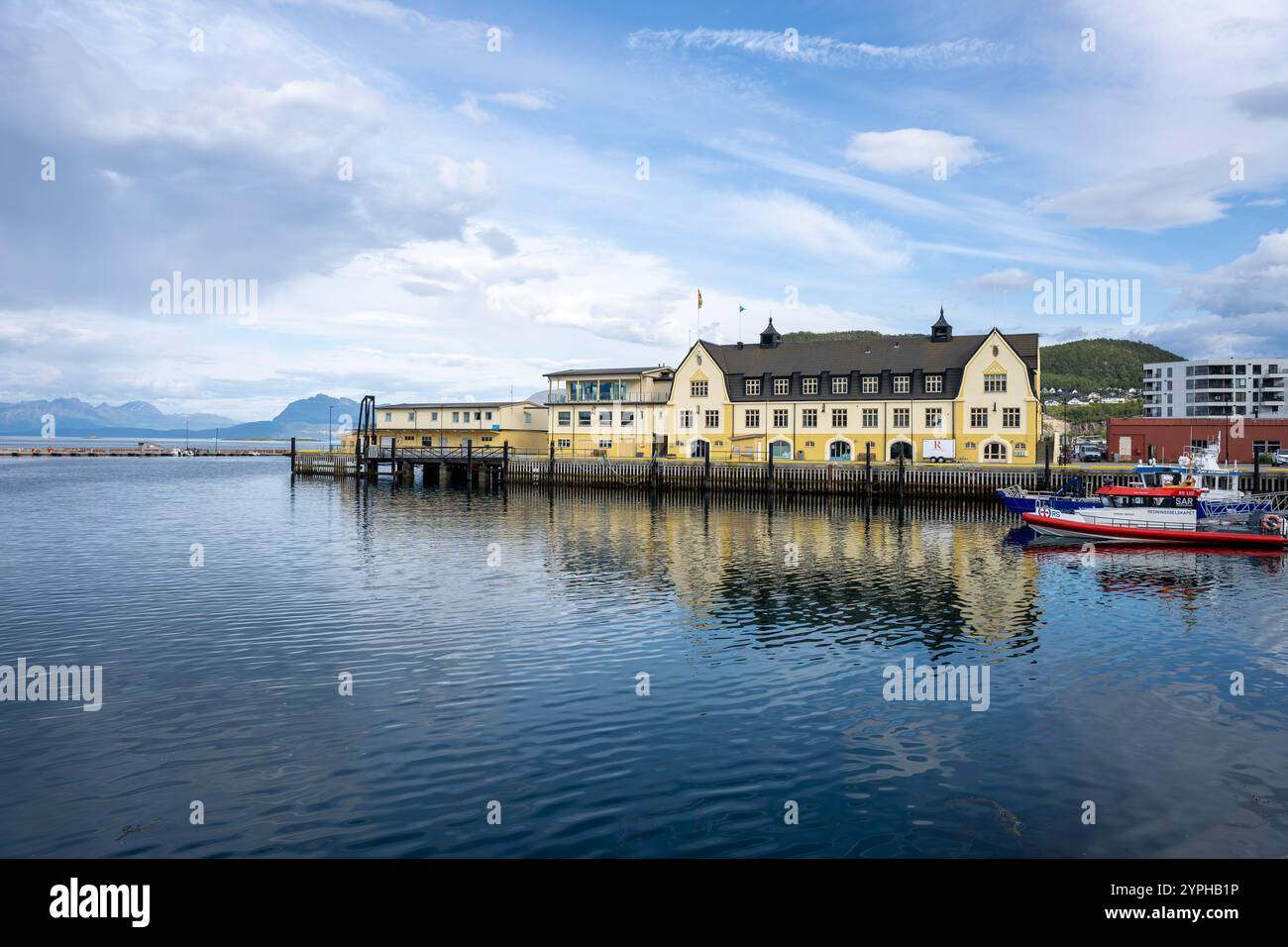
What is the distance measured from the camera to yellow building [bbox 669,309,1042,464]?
281ft

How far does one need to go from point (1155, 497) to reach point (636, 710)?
47.1 m

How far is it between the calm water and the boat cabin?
44.6ft

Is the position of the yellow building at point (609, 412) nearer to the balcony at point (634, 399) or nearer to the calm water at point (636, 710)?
the balcony at point (634, 399)

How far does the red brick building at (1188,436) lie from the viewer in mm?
92750

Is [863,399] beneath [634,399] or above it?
beneath

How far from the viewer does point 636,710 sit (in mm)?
19391

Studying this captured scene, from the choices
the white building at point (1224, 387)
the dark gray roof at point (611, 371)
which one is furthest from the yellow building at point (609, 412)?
the white building at point (1224, 387)

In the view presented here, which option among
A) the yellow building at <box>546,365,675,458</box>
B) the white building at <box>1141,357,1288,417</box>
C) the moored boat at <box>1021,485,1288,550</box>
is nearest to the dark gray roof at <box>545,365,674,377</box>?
the yellow building at <box>546,365,675,458</box>

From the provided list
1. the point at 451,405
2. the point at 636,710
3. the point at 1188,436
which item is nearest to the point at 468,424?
the point at 451,405

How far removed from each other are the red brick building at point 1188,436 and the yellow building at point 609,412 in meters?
51.7

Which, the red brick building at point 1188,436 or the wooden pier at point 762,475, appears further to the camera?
the red brick building at point 1188,436

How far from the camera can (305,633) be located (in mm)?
26219

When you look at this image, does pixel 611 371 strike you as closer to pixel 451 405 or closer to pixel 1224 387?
pixel 451 405
